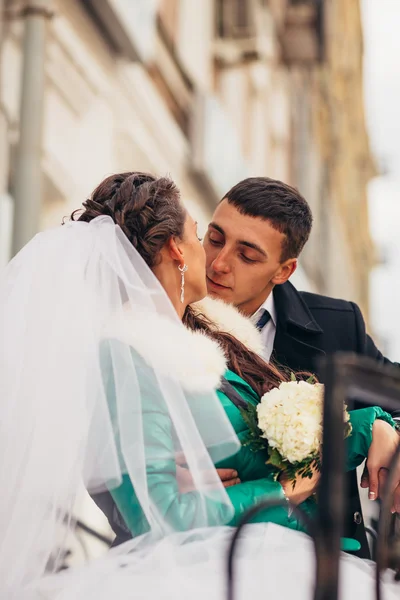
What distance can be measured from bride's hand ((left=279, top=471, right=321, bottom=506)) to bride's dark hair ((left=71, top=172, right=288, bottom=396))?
41 cm

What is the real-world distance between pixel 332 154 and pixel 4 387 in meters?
21.4

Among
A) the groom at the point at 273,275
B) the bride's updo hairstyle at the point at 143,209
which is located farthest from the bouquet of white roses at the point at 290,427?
the groom at the point at 273,275

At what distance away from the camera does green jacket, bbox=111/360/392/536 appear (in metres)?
2.49

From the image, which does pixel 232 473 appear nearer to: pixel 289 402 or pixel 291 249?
pixel 289 402

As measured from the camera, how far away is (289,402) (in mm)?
2707

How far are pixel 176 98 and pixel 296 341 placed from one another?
599 cm

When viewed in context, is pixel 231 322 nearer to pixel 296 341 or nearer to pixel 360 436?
pixel 296 341

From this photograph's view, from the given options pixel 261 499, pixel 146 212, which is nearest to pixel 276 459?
pixel 261 499

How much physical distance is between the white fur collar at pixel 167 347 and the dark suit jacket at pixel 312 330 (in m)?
1.09

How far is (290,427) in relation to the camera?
2.63 meters

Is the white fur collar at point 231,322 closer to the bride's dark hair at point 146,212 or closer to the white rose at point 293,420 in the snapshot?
the bride's dark hair at point 146,212

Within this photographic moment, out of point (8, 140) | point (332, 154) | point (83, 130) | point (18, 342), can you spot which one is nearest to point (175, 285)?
point (18, 342)

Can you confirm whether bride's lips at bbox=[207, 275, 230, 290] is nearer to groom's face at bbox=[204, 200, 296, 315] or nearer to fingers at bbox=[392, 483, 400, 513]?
groom's face at bbox=[204, 200, 296, 315]

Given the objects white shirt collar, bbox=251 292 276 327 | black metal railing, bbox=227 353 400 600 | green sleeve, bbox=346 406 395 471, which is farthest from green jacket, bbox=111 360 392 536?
white shirt collar, bbox=251 292 276 327
